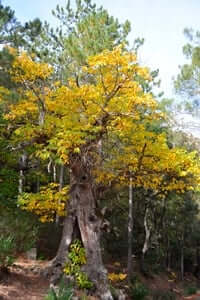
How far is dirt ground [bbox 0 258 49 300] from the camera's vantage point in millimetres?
5648

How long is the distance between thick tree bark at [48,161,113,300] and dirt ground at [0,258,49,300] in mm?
440

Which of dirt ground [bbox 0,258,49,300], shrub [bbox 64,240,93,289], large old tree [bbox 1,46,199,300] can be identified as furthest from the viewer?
shrub [bbox 64,240,93,289]

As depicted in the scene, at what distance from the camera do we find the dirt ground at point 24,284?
5648 mm

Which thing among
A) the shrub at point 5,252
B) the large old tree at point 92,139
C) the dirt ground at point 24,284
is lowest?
the dirt ground at point 24,284

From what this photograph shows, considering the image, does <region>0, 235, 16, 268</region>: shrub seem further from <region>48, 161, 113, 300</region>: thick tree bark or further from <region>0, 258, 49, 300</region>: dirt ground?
<region>48, 161, 113, 300</region>: thick tree bark

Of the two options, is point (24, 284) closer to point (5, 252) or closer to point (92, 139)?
point (5, 252)

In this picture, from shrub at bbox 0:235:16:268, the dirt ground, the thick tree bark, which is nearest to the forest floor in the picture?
the dirt ground

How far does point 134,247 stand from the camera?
65.4ft

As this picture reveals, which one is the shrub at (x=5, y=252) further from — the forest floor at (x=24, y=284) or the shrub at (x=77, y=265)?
the shrub at (x=77, y=265)

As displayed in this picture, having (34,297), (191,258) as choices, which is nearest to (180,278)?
(191,258)

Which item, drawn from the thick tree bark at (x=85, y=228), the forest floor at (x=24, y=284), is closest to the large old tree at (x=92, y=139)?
the thick tree bark at (x=85, y=228)

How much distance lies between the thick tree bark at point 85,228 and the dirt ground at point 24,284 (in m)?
0.44

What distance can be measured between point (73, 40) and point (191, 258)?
78.7 ft

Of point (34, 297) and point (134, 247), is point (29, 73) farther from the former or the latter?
point (134, 247)
